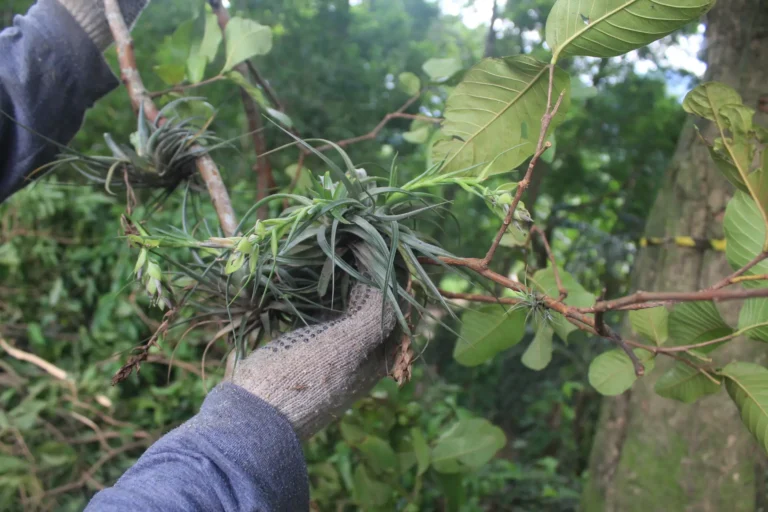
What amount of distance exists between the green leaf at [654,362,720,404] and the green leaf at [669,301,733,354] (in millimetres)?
37

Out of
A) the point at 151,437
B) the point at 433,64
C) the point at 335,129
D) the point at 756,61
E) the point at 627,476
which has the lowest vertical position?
the point at 151,437

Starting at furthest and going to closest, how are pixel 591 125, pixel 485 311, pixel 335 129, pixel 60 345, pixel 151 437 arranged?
pixel 591 125 → pixel 335 129 → pixel 60 345 → pixel 151 437 → pixel 485 311

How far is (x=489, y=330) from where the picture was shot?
2.65 feet

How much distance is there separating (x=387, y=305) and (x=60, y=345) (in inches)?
73.1

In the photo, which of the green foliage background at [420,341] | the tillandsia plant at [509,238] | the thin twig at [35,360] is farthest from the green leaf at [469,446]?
the thin twig at [35,360]

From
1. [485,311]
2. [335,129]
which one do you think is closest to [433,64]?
[485,311]

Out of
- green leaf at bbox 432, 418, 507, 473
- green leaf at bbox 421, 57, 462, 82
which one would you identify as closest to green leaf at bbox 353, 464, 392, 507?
green leaf at bbox 432, 418, 507, 473

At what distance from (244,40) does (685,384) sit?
848 millimetres

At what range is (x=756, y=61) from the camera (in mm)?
1329

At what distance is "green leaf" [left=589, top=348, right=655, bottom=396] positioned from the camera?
0.73 meters

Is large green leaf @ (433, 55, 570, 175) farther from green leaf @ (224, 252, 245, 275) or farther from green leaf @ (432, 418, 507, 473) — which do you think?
green leaf @ (432, 418, 507, 473)

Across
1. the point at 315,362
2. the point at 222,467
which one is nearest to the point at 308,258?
the point at 315,362

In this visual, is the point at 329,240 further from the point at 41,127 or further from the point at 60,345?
the point at 60,345

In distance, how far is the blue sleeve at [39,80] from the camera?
2.81 ft
